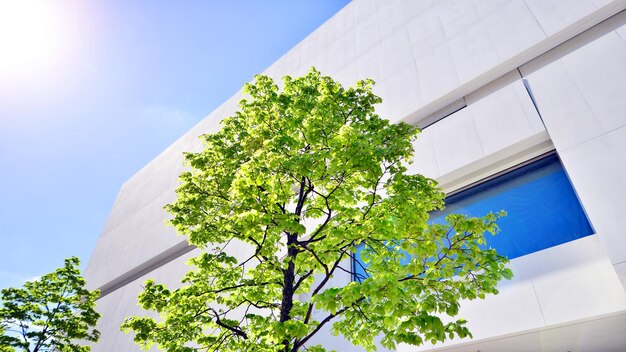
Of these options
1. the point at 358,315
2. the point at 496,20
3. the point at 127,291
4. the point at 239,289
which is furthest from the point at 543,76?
the point at 127,291

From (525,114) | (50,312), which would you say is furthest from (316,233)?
(50,312)

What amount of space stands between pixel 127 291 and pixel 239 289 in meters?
18.9

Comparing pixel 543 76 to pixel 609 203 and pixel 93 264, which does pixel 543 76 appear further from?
pixel 93 264

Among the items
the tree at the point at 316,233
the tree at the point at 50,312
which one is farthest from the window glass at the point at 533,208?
the tree at the point at 50,312

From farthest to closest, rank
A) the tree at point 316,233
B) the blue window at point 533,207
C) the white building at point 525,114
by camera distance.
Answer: the blue window at point 533,207 → the white building at point 525,114 → the tree at point 316,233

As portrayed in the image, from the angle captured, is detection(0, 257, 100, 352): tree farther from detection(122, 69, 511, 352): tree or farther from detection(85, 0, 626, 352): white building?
detection(122, 69, 511, 352): tree

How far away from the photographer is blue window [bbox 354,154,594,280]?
793 centimetres

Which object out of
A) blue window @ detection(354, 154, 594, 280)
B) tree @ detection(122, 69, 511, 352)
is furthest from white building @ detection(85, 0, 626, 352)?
tree @ detection(122, 69, 511, 352)

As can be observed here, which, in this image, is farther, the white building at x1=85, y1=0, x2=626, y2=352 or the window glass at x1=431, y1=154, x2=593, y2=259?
the window glass at x1=431, y1=154, x2=593, y2=259

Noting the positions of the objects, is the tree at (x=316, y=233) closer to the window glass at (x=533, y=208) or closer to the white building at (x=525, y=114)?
the white building at (x=525, y=114)

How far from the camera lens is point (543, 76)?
9.41 m

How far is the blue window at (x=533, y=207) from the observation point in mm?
7926

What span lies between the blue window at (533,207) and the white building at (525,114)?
0.72 feet

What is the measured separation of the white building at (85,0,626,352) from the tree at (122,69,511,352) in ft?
7.33
